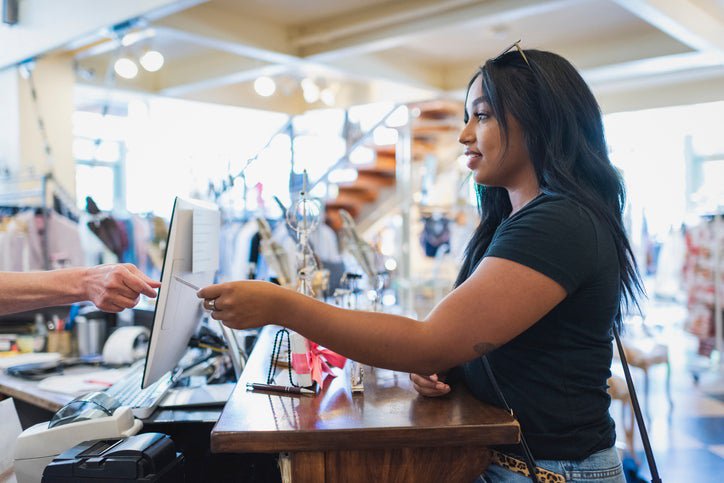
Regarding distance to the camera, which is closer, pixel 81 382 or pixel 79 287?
pixel 79 287

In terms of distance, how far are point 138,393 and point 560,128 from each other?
4.19 feet

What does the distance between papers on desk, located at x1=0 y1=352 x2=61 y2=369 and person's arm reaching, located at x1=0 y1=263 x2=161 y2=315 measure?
0.89m

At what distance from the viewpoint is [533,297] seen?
3.22ft

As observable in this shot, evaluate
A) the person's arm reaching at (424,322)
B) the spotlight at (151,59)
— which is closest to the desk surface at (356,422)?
the person's arm reaching at (424,322)

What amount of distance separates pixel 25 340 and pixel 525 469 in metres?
2.37

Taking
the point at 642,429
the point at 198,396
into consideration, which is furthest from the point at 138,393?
the point at 642,429

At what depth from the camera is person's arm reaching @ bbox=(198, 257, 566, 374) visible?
3.20 feet

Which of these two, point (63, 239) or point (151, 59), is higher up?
point (151, 59)

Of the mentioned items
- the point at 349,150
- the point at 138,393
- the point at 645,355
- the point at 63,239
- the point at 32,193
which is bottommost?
the point at 645,355

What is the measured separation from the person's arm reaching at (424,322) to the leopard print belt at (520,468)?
0.25 m

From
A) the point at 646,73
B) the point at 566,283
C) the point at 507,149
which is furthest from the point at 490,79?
the point at 646,73

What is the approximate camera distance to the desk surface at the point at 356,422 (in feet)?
3.29

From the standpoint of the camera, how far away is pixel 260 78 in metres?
6.69

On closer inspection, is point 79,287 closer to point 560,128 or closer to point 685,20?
point 560,128
